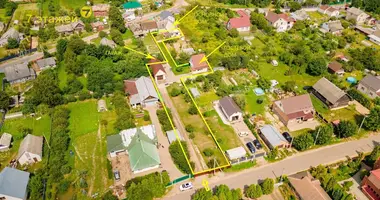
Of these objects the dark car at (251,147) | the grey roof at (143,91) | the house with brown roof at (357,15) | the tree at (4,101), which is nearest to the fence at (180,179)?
the dark car at (251,147)

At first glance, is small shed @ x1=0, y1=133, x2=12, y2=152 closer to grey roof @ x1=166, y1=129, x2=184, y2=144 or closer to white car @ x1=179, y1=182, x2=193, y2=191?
grey roof @ x1=166, y1=129, x2=184, y2=144

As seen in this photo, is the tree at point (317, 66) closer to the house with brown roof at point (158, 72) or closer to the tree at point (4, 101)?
the house with brown roof at point (158, 72)

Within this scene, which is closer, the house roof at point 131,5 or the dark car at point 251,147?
the dark car at point 251,147

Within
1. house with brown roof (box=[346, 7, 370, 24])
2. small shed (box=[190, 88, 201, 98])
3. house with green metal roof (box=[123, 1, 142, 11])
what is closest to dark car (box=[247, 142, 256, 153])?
small shed (box=[190, 88, 201, 98])

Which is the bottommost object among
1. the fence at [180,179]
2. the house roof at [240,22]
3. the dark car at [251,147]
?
the dark car at [251,147]

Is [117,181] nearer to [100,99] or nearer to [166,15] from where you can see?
[100,99]

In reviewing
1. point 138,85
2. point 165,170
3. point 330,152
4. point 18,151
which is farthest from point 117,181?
point 330,152
